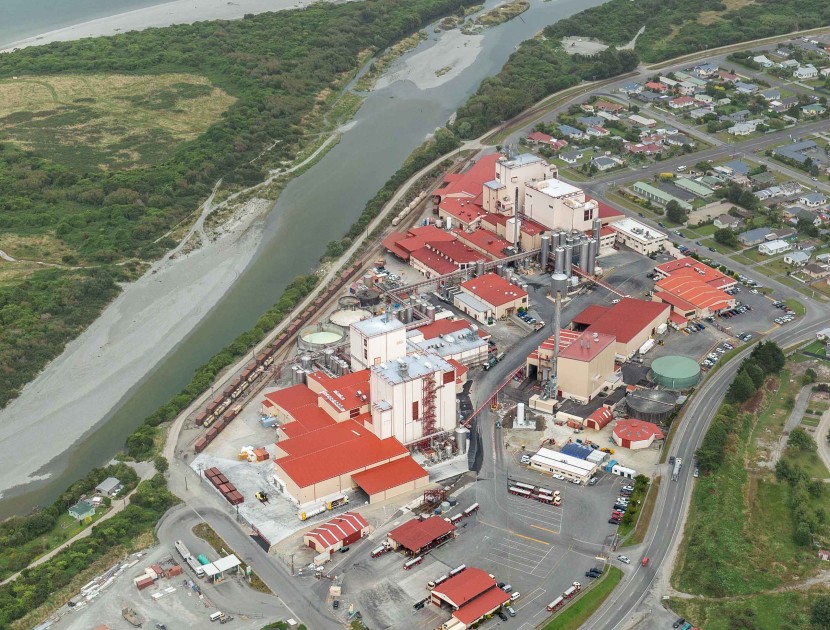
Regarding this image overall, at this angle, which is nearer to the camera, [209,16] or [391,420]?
[391,420]

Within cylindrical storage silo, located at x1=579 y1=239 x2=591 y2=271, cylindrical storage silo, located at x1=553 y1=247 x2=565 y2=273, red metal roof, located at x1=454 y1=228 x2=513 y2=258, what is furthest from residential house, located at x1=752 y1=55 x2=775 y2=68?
cylindrical storage silo, located at x1=553 y1=247 x2=565 y2=273

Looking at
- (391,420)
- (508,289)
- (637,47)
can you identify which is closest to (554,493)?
(391,420)

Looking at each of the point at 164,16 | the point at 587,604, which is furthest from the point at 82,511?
the point at 164,16

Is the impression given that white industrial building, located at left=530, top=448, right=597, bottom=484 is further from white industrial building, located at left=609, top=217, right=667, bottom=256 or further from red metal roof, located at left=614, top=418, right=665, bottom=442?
white industrial building, located at left=609, top=217, right=667, bottom=256

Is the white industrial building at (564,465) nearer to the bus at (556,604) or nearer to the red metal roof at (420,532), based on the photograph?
the red metal roof at (420,532)

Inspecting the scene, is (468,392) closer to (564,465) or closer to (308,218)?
(564,465)

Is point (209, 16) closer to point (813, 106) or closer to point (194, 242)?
point (194, 242)
